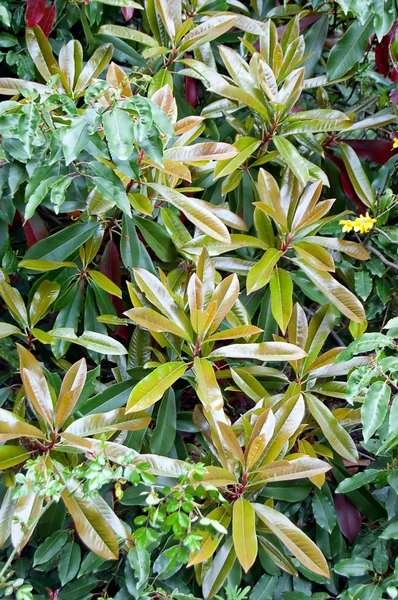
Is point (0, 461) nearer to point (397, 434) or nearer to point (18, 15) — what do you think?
point (397, 434)

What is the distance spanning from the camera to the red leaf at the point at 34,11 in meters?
1.31

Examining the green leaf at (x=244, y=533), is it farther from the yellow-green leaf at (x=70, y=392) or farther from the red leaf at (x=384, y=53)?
the red leaf at (x=384, y=53)

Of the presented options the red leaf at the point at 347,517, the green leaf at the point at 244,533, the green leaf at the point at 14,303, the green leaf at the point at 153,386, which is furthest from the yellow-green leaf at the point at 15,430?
the red leaf at the point at 347,517

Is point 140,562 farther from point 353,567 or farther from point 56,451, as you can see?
point 353,567

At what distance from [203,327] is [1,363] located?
648 mm

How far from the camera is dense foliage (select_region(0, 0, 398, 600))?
3.27ft

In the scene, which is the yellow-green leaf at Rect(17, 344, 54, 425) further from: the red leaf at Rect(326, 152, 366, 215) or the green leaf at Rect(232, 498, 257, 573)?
the red leaf at Rect(326, 152, 366, 215)

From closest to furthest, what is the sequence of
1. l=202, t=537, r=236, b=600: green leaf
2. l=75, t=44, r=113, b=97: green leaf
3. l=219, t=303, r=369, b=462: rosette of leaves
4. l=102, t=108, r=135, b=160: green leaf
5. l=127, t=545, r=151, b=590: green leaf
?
l=102, t=108, r=135, b=160: green leaf < l=127, t=545, r=151, b=590: green leaf < l=202, t=537, r=236, b=600: green leaf < l=219, t=303, r=369, b=462: rosette of leaves < l=75, t=44, r=113, b=97: green leaf

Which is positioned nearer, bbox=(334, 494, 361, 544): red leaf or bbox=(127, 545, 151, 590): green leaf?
bbox=(127, 545, 151, 590): green leaf

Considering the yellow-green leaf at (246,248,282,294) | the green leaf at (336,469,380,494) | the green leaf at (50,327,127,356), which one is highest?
the yellow-green leaf at (246,248,282,294)

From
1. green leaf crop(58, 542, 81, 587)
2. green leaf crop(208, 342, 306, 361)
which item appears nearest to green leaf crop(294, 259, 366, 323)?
green leaf crop(208, 342, 306, 361)

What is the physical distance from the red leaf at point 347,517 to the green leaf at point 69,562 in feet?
1.91

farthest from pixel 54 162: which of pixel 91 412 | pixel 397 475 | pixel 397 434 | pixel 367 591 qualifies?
pixel 367 591

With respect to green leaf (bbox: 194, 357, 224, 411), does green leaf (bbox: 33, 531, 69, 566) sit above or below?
below
